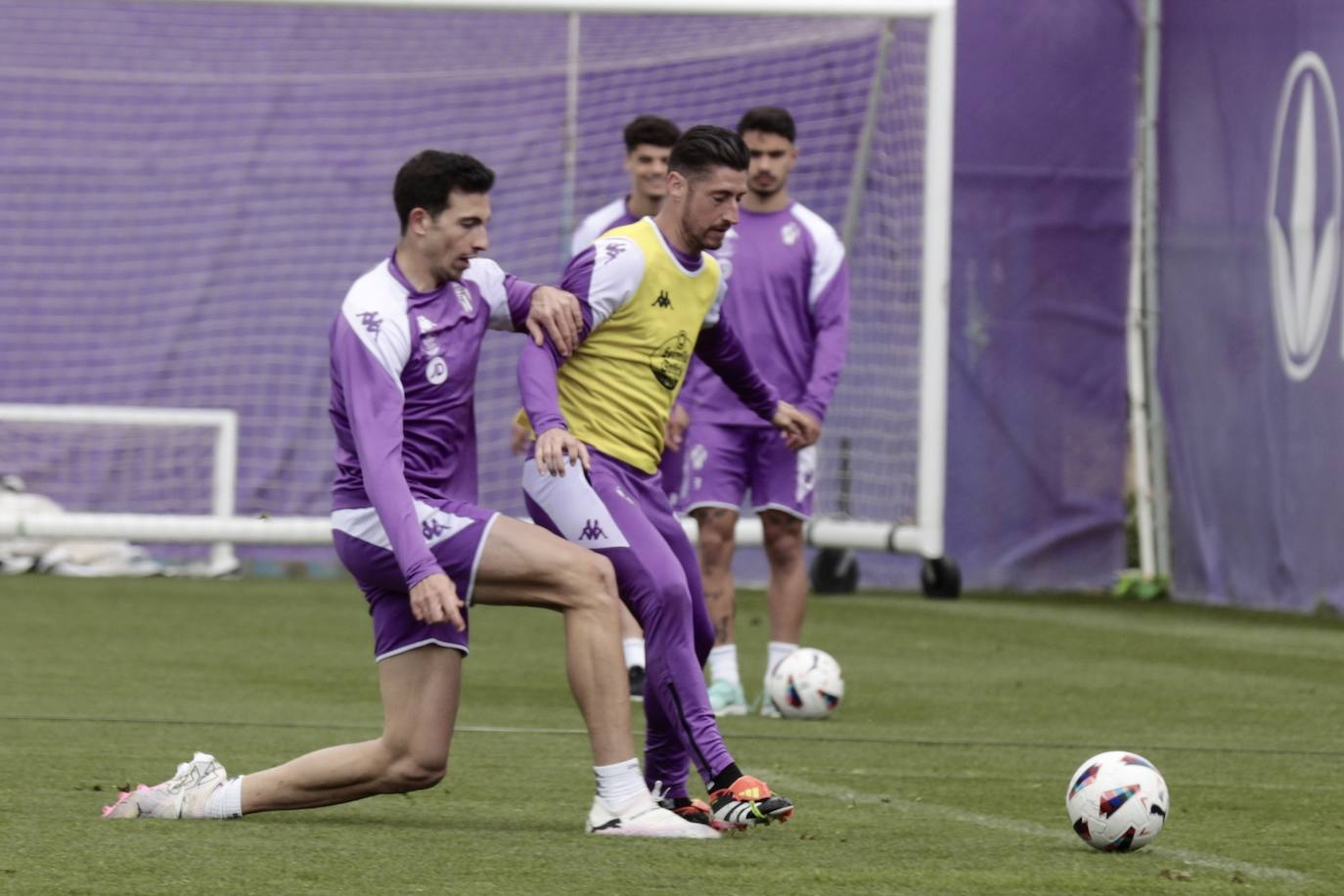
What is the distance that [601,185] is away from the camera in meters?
16.9

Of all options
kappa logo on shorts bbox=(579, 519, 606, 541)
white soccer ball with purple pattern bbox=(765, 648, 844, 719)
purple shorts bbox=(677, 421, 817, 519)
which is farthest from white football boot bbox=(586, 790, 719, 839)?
purple shorts bbox=(677, 421, 817, 519)

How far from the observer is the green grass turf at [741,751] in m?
4.82

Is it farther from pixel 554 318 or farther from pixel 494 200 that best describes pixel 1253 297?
pixel 554 318

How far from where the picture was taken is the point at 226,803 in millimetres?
5578

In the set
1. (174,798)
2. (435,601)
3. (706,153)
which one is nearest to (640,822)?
(435,601)

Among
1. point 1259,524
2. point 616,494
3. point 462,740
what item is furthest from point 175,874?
point 1259,524

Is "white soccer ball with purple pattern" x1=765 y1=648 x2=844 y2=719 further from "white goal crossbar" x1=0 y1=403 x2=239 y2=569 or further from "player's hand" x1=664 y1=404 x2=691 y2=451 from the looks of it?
"white goal crossbar" x1=0 y1=403 x2=239 y2=569

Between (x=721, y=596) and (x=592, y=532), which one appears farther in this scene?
(x=721, y=596)

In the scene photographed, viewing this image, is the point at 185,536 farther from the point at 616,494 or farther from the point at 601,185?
the point at 616,494

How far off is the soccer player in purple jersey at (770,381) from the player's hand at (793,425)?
186cm

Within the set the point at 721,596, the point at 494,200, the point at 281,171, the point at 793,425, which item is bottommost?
the point at 721,596

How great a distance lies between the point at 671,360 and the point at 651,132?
3092mm

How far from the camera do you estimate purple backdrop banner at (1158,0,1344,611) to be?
1411 cm

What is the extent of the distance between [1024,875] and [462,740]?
3031mm
